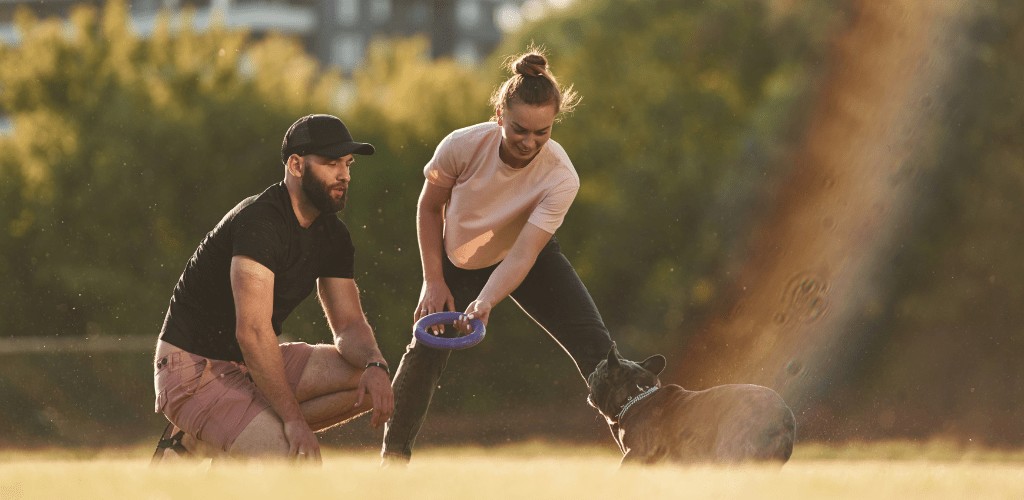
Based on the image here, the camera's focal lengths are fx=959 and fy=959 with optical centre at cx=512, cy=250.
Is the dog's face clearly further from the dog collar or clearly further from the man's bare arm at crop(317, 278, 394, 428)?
the man's bare arm at crop(317, 278, 394, 428)

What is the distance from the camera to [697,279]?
13094mm

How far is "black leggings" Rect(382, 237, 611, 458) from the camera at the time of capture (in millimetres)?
4734

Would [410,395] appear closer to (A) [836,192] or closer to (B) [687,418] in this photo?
(B) [687,418]

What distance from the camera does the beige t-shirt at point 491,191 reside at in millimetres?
4559

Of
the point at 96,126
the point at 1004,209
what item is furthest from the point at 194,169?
the point at 1004,209

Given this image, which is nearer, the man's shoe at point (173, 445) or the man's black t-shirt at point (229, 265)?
the man's black t-shirt at point (229, 265)

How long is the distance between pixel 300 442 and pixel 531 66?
1.95 m

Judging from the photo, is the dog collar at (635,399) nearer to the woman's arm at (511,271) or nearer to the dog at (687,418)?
the dog at (687,418)

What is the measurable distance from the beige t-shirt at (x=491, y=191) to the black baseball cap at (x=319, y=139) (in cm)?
52

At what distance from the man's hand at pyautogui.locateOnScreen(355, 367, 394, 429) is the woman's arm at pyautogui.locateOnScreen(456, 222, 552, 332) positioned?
16.7 inches

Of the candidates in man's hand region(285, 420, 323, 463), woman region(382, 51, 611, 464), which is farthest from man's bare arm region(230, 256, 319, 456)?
woman region(382, 51, 611, 464)

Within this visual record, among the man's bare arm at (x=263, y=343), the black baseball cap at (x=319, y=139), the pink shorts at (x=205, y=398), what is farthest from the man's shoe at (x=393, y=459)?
the black baseball cap at (x=319, y=139)

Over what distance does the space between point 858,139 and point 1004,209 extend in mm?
2066

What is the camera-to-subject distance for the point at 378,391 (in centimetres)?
432
